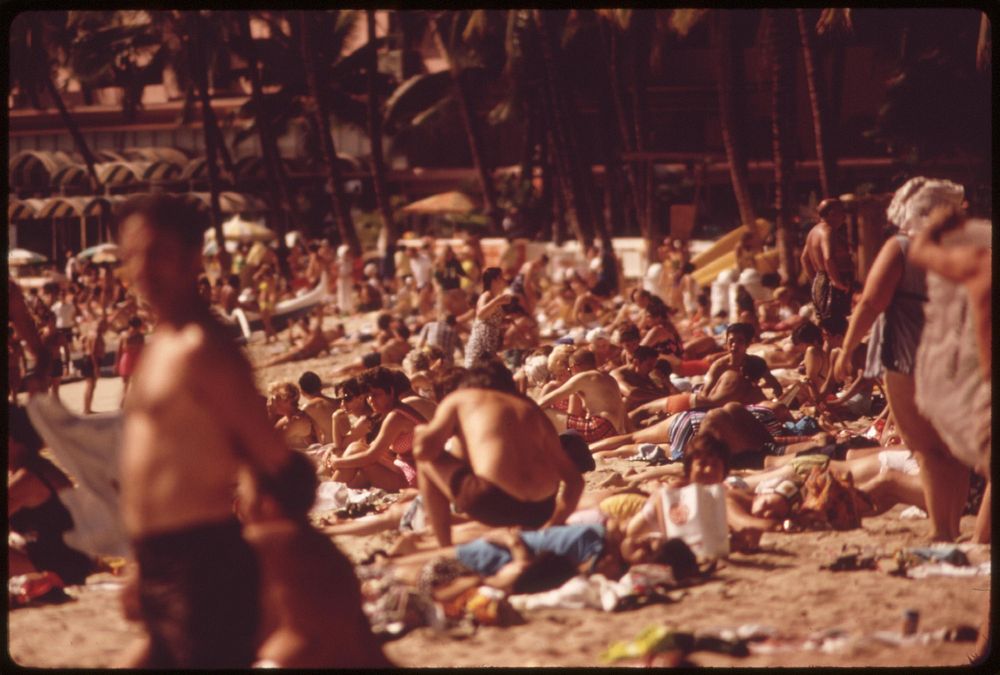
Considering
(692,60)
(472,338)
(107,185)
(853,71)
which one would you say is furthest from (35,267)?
(472,338)

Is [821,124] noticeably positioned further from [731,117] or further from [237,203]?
[237,203]

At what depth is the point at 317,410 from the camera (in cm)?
1028

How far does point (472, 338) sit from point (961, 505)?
257 inches

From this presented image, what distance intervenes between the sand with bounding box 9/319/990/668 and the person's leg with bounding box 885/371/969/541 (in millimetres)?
215

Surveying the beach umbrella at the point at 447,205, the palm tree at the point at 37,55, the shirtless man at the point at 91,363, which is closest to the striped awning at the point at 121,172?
the palm tree at the point at 37,55

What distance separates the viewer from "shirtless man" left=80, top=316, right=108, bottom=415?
51.0ft

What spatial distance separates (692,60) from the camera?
3694cm

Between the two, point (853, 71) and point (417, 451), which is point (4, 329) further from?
point (853, 71)

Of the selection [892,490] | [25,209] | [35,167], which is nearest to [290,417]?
[892,490]

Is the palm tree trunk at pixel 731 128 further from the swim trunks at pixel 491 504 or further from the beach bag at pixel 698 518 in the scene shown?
the swim trunks at pixel 491 504

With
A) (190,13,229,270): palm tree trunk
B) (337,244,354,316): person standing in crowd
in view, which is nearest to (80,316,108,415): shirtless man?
(337,244,354,316): person standing in crowd

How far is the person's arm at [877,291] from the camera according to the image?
17.8ft

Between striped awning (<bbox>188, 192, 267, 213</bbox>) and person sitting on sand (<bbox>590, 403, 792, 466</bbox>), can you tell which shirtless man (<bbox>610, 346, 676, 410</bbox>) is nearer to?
person sitting on sand (<bbox>590, 403, 792, 466</bbox>)

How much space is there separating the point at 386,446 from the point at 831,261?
3.12 m
